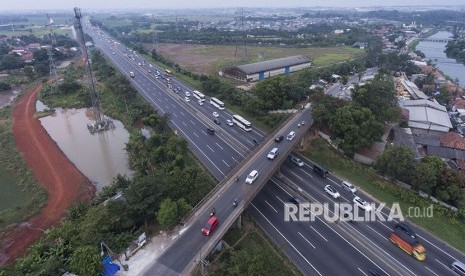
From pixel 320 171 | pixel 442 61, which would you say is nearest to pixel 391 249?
pixel 320 171

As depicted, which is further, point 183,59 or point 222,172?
point 183,59

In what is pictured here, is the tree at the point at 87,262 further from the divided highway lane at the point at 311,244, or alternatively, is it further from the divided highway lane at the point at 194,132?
the divided highway lane at the point at 194,132

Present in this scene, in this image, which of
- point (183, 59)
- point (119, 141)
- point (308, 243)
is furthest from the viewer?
point (183, 59)

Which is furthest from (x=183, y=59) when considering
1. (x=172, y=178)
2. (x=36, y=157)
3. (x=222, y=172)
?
(x=172, y=178)

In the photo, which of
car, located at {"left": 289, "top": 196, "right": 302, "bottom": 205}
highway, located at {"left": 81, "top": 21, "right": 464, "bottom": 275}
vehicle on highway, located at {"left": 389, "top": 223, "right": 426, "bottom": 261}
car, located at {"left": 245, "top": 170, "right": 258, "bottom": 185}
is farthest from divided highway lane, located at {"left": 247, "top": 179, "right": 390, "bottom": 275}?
vehicle on highway, located at {"left": 389, "top": 223, "right": 426, "bottom": 261}

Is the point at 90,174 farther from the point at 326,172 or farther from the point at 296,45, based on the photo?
the point at 296,45

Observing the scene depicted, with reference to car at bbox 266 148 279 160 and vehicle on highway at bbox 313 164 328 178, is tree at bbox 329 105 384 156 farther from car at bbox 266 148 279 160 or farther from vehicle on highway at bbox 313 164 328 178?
car at bbox 266 148 279 160

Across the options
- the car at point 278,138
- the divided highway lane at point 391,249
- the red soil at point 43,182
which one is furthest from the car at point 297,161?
the red soil at point 43,182
